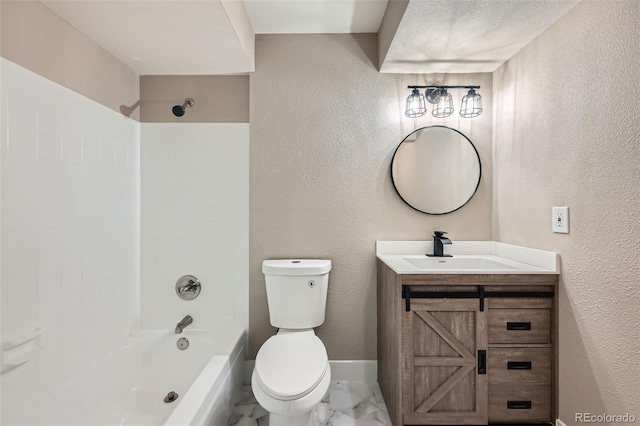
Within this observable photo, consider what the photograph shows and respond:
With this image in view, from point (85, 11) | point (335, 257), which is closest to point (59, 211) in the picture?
point (85, 11)

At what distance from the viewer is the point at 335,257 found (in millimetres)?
2195

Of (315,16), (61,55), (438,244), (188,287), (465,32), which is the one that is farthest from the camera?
(188,287)

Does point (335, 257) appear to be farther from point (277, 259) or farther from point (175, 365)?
point (175, 365)

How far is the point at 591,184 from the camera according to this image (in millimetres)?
1381

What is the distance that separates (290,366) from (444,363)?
2.45 ft

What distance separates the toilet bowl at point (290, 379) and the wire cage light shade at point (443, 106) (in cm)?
162

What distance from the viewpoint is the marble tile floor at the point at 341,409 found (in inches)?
69.3

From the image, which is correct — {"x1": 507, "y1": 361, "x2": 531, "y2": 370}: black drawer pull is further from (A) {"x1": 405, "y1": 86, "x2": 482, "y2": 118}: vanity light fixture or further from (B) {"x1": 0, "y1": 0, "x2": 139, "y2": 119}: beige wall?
(B) {"x1": 0, "y1": 0, "x2": 139, "y2": 119}: beige wall

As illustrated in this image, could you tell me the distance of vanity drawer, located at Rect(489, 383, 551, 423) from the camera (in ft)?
5.20

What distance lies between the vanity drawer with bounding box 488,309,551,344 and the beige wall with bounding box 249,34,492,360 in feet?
2.29

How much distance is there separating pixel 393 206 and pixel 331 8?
4.17 ft

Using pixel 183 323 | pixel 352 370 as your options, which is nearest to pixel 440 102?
pixel 352 370

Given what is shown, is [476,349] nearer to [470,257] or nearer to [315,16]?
[470,257]

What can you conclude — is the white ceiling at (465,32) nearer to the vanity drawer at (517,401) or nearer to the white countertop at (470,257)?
the white countertop at (470,257)
